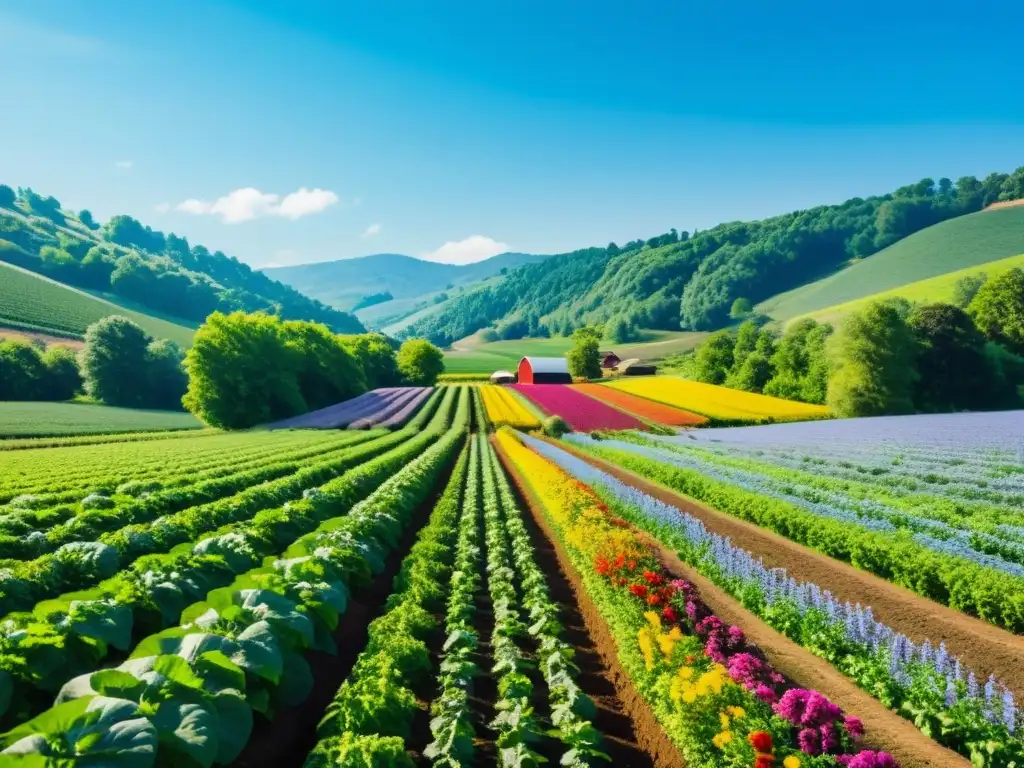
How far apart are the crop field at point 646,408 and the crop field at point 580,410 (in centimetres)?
139

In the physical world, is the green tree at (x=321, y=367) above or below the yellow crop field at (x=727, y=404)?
above

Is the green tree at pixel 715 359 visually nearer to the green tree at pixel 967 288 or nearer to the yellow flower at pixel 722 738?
the green tree at pixel 967 288

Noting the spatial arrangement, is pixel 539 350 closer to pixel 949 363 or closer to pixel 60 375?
pixel 60 375

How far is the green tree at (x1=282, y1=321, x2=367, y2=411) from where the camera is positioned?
2665 inches

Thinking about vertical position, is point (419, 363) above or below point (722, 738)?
above

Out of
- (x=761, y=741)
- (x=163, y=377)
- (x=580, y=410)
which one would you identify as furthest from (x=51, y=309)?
(x=761, y=741)

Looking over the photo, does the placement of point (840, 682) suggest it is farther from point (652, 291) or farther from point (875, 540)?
point (652, 291)

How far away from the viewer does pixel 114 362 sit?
70.6 m

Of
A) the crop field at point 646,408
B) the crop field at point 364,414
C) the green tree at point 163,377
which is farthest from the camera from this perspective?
the green tree at point 163,377

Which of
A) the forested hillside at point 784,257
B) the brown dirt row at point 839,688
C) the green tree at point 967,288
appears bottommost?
the brown dirt row at point 839,688

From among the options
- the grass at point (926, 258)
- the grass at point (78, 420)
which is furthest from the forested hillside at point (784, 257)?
the grass at point (78, 420)

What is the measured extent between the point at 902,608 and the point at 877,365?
4846cm

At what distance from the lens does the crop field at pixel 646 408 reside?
51.9 meters

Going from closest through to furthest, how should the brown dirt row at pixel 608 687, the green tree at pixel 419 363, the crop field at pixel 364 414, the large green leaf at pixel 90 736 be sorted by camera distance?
the large green leaf at pixel 90 736 < the brown dirt row at pixel 608 687 < the crop field at pixel 364 414 < the green tree at pixel 419 363
